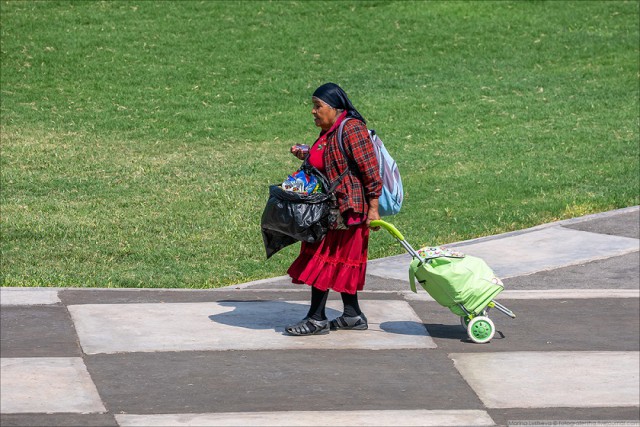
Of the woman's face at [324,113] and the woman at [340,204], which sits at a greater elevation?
the woman's face at [324,113]

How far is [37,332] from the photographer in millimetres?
8039

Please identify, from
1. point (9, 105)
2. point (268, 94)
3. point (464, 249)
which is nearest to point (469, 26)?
point (268, 94)

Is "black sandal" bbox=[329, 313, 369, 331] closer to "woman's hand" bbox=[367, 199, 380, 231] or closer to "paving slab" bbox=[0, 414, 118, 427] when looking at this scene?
"woman's hand" bbox=[367, 199, 380, 231]

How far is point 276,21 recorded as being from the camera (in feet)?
70.2

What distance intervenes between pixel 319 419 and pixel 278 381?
66 cm

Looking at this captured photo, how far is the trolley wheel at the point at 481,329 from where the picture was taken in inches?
320

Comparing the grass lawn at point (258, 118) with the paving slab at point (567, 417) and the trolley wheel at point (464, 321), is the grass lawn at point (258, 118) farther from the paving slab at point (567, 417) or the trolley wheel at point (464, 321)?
the paving slab at point (567, 417)

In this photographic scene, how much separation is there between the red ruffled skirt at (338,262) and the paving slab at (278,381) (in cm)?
49

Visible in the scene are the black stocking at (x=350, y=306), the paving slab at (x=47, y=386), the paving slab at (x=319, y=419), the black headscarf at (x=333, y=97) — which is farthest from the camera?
the black stocking at (x=350, y=306)

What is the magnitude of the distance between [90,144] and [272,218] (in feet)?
24.8

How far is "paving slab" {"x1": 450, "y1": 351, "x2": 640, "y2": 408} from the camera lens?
23.6 feet

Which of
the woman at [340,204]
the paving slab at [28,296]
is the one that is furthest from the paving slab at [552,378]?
the paving slab at [28,296]

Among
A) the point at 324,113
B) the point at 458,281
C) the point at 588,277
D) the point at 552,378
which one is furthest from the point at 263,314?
the point at 588,277

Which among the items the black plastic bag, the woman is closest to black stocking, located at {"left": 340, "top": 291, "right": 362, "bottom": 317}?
the woman
